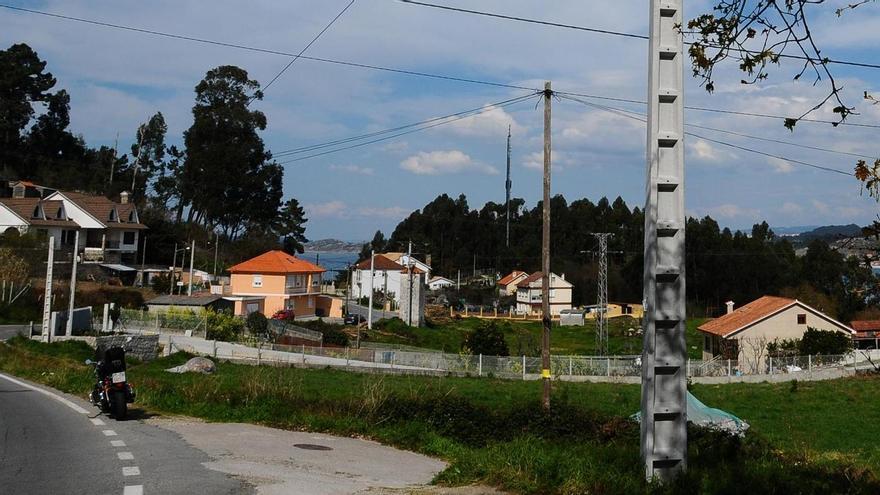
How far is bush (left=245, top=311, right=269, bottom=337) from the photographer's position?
2124 inches

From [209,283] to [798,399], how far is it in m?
56.4

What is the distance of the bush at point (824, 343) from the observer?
5266 cm

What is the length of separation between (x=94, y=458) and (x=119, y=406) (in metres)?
3.72

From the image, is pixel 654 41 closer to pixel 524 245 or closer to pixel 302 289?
pixel 302 289

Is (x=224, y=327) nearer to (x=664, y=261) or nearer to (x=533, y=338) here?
(x=533, y=338)

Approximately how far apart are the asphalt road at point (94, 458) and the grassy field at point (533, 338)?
42088 mm

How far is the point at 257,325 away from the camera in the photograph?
54.5m

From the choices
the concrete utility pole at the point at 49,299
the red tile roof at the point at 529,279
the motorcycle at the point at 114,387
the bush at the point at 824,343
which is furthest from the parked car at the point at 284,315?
the motorcycle at the point at 114,387

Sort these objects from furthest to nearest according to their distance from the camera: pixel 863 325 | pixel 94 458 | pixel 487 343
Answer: pixel 863 325, pixel 487 343, pixel 94 458

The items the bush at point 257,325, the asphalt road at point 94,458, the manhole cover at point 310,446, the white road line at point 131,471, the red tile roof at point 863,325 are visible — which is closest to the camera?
the asphalt road at point 94,458

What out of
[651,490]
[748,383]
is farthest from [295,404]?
[748,383]

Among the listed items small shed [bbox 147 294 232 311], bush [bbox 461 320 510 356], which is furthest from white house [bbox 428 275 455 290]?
bush [bbox 461 320 510 356]

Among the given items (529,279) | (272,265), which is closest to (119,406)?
(272,265)

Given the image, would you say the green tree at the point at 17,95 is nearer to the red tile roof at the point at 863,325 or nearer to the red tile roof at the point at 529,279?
the red tile roof at the point at 529,279
